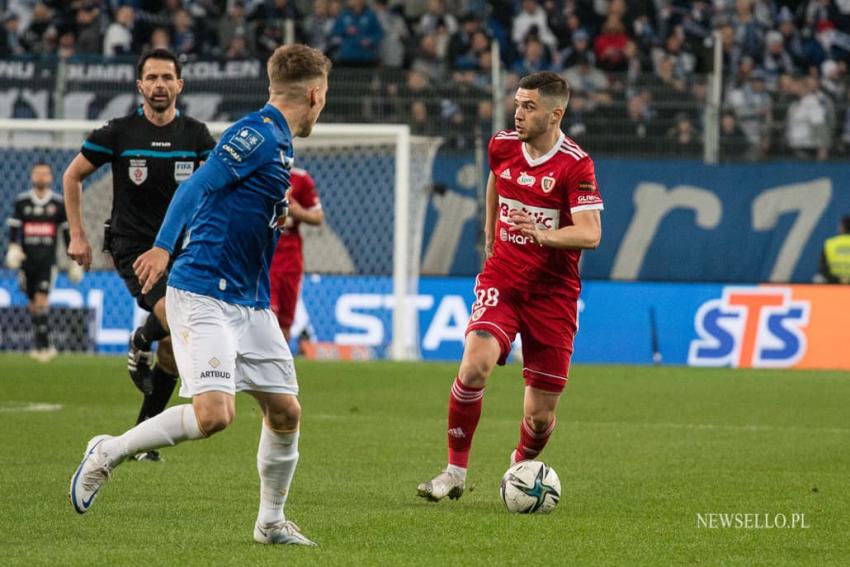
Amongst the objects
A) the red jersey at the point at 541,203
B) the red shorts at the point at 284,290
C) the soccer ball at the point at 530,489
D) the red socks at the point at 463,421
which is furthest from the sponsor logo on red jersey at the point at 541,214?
the red shorts at the point at 284,290

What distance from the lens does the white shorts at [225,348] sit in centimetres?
605

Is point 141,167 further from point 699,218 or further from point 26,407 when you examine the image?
point 699,218

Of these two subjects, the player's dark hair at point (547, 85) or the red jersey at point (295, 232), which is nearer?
the player's dark hair at point (547, 85)

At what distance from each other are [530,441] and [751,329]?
37.1ft

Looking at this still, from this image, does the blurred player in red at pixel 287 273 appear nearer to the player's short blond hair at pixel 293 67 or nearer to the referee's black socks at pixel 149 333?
the referee's black socks at pixel 149 333

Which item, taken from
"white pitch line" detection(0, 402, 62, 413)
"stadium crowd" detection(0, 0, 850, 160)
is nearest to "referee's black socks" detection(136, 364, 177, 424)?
"white pitch line" detection(0, 402, 62, 413)


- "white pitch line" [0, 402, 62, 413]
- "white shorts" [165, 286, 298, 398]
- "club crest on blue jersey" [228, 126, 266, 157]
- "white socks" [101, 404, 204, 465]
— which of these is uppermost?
"club crest on blue jersey" [228, 126, 266, 157]

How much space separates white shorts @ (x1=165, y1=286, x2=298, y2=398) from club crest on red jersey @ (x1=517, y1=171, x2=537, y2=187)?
79.2 inches

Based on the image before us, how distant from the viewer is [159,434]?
20.3ft

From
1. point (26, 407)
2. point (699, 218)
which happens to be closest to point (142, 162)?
point (26, 407)

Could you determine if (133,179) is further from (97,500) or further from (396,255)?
(396,255)

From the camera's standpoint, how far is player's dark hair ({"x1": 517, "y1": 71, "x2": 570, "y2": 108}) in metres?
7.76
